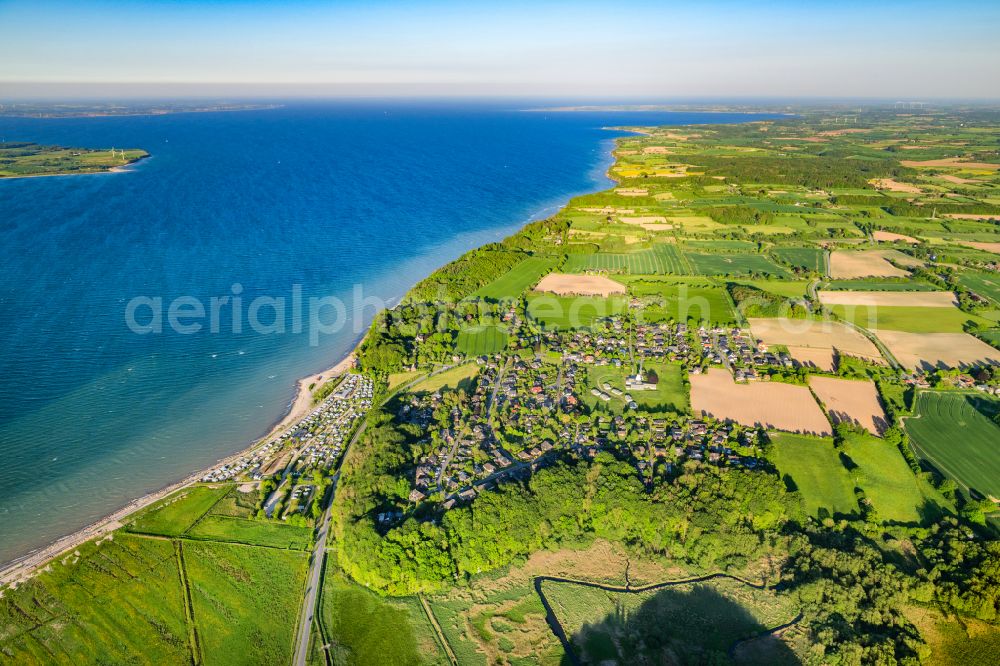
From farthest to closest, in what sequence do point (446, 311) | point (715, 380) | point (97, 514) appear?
point (446, 311) < point (715, 380) < point (97, 514)

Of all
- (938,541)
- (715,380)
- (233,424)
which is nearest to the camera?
(938,541)

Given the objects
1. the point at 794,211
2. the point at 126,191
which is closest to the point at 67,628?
the point at 126,191

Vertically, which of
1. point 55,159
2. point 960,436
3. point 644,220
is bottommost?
point 960,436

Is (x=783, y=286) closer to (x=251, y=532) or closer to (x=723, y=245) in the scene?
(x=723, y=245)

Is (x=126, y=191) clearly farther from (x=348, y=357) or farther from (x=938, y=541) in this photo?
(x=938, y=541)

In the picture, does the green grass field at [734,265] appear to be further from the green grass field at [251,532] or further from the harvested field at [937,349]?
the green grass field at [251,532]

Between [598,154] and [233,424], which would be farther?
[598,154]

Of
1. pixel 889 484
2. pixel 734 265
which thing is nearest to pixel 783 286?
pixel 734 265

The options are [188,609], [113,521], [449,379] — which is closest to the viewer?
[188,609]
